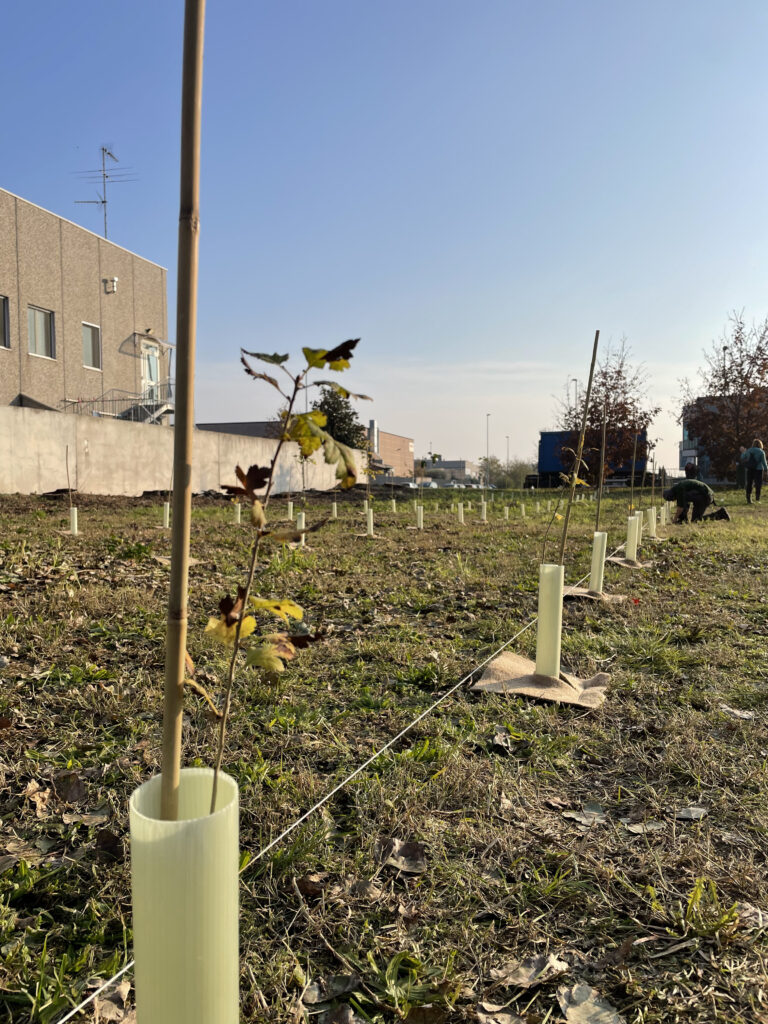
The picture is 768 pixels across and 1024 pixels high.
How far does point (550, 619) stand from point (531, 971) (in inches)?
78.0

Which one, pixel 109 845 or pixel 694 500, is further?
pixel 694 500

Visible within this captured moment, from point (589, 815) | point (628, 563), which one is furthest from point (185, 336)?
point (628, 563)

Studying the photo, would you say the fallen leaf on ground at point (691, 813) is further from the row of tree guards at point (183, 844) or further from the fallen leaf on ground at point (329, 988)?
the row of tree guards at point (183, 844)

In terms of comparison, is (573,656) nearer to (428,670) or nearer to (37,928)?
(428,670)

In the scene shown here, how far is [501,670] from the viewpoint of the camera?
11.7ft

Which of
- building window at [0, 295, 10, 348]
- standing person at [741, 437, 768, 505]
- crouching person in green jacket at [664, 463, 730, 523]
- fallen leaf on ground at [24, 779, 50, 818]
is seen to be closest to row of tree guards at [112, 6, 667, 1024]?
fallen leaf on ground at [24, 779, 50, 818]

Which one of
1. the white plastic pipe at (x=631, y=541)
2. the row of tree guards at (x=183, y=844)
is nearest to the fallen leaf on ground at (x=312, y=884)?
the row of tree guards at (x=183, y=844)

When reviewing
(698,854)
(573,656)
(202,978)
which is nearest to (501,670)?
(573,656)

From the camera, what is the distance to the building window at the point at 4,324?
1769 centimetres

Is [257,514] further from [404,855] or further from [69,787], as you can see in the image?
[69,787]

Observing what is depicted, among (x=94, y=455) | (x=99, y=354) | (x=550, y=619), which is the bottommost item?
(x=550, y=619)

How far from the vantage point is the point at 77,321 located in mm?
20156

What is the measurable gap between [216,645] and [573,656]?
7.18 ft

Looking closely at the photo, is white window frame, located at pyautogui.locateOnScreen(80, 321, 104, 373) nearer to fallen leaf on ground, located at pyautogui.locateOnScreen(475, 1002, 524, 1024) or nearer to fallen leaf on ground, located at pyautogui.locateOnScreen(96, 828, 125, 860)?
fallen leaf on ground, located at pyautogui.locateOnScreen(96, 828, 125, 860)
